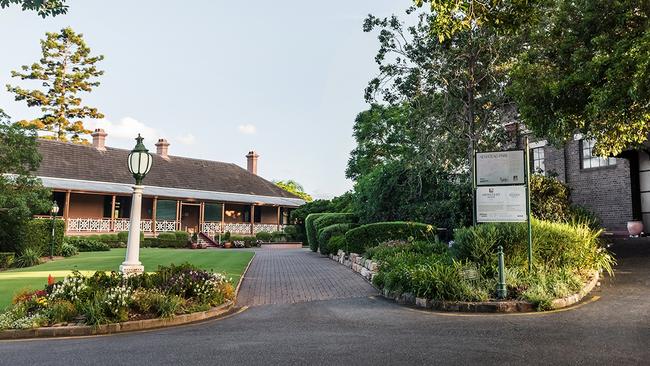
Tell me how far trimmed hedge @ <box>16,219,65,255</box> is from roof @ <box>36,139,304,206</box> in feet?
25.9

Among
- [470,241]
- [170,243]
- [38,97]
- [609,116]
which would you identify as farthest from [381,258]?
[38,97]

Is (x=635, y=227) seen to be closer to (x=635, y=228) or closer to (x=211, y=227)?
(x=635, y=228)

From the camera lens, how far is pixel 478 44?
16.9 metres

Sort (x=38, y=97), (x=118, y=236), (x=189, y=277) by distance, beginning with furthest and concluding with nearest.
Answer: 1. (x=38, y=97)
2. (x=118, y=236)
3. (x=189, y=277)

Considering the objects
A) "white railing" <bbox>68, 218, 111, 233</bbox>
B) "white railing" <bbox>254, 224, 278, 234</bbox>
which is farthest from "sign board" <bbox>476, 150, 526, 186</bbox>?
Answer: "white railing" <bbox>254, 224, 278, 234</bbox>

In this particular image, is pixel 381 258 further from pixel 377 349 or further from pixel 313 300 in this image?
pixel 377 349

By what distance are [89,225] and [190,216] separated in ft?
28.5

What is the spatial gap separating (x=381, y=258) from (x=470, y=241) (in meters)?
3.73

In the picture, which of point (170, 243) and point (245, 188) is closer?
point (170, 243)

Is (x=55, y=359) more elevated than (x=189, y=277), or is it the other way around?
(x=189, y=277)

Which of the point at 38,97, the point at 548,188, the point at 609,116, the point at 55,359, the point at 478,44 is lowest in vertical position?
the point at 55,359

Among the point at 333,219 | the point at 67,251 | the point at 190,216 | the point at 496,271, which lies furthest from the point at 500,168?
the point at 190,216

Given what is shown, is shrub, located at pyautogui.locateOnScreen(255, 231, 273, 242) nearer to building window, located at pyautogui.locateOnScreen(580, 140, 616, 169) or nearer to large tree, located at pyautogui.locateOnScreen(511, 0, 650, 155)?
building window, located at pyautogui.locateOnScreen(580, 140, 616, 169)

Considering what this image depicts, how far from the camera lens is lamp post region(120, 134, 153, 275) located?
10023 mm
